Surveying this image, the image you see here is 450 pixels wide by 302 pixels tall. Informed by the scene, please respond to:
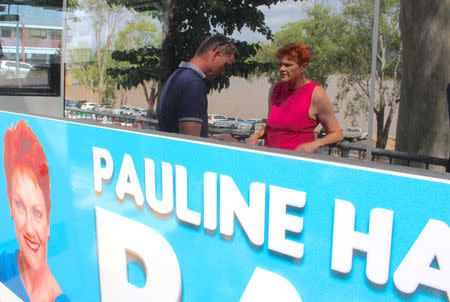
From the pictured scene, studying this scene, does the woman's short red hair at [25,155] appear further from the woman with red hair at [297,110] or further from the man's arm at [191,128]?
the woman with red hair at [297,110]

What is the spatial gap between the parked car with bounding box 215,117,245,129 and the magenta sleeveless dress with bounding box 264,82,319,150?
0.37 ft

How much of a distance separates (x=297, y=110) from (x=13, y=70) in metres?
2.26

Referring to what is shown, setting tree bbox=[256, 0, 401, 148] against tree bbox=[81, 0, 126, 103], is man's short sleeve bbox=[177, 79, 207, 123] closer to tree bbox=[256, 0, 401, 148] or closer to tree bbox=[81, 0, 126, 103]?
tree bbox=[81, 0, 126, 103]

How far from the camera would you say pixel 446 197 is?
3.79 ft

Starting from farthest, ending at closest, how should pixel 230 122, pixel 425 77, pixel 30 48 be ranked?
pixel 30 48 < pixel 230 122 < pixel 425 77

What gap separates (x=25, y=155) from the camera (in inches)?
109

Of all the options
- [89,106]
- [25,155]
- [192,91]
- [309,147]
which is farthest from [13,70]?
[309,147]

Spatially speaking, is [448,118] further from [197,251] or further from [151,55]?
[151,55]

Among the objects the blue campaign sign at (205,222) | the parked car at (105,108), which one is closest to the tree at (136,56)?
the parked car at (105,108)

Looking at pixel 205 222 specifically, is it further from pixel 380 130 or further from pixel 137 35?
pixel 137 35

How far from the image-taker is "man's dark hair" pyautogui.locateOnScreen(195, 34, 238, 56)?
1984mm

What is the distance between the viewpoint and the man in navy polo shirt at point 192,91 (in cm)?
210

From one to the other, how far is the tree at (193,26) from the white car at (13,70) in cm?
111

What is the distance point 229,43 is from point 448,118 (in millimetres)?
836
